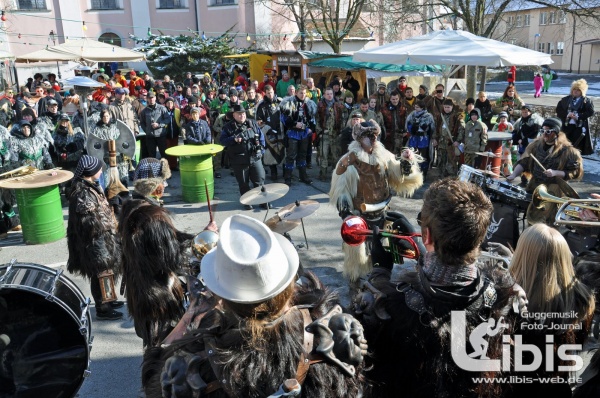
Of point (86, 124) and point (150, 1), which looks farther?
point (150, 1)

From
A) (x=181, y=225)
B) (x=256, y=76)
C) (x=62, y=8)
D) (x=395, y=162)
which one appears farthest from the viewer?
(x=62, y=8)

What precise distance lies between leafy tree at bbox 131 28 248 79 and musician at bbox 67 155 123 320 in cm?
2358

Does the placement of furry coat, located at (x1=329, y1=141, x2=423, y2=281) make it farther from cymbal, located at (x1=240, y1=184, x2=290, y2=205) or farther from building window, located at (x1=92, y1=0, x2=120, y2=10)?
building window, located at (x1=92, y1=0, x2=120, y2=10)

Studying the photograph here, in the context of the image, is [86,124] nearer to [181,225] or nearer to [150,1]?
[181,225]

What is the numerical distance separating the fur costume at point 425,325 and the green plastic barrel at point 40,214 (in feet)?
20.7

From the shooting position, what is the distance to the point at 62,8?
1340 inches

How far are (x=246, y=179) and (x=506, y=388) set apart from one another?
7.21 metres

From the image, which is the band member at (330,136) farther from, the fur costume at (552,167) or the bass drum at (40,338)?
the bass drum at (40,338)

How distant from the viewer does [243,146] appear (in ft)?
29.9

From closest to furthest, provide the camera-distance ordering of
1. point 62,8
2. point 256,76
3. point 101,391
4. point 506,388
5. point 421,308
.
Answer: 1. point 421,308
2. point 506,388
3. point 101,391
4. point 256,76
5. point 62,8

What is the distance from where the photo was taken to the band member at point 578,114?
1002cm

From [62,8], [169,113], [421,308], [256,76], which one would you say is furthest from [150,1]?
[421,308]

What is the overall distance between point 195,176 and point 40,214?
270 cm

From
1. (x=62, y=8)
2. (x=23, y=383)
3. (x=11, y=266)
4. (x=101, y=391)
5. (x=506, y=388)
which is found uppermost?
(x=62, y=8)
